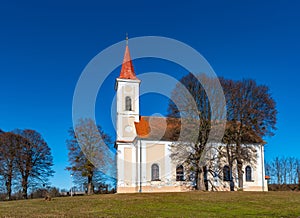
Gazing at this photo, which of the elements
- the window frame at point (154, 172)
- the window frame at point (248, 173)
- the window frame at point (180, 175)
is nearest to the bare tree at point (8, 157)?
the window frame at point (154, 172)

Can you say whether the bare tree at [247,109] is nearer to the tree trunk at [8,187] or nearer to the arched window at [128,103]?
the arched window at [128,103]

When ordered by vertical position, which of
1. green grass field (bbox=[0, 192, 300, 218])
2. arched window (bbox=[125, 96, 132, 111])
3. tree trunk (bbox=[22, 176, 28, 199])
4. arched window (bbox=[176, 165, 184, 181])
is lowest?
tree trunk (bbox=[22, 176, 28, 199])

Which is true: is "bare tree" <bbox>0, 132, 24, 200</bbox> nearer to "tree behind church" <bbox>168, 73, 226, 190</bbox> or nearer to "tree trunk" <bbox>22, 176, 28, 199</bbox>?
"tree trunk" <bbox>22, 176, 28, 199</bbox>

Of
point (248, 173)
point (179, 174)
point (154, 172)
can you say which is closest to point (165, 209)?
point (154, 172)

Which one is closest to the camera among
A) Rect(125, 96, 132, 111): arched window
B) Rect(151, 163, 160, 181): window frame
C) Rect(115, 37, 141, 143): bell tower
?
Rect(151, 163, 160, 181): window frame

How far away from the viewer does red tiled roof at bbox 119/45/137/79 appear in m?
41.2

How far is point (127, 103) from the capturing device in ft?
131

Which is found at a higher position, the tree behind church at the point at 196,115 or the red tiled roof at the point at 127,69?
the red tiled roof at the point at 127,69

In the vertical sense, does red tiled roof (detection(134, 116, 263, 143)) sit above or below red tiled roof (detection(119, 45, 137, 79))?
below

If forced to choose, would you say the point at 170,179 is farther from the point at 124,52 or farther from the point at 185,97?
the point at 124,52

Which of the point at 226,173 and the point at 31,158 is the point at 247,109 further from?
the point at 31,158

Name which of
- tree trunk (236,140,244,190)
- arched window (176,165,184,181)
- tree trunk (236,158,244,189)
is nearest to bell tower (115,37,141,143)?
arched window (176,165,184,181)

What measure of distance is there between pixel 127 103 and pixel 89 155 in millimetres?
7808

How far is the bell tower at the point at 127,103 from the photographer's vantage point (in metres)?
38.4
